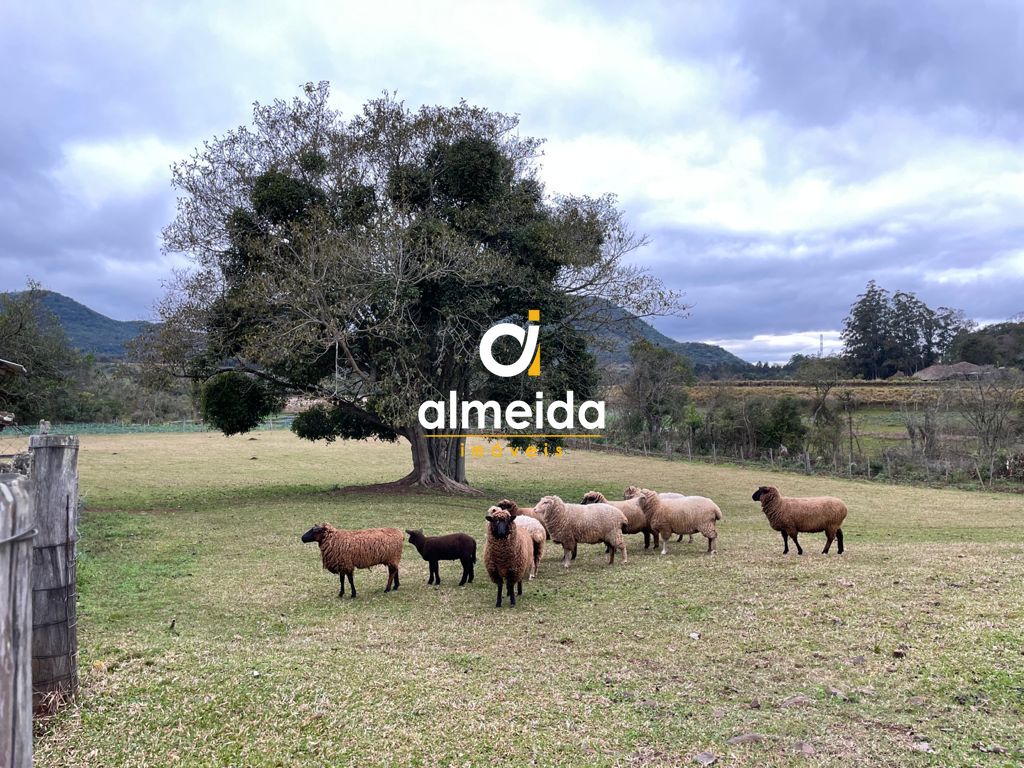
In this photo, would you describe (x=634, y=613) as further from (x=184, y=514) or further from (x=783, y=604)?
(x=184, y=514)

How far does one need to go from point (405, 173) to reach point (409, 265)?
160 inches

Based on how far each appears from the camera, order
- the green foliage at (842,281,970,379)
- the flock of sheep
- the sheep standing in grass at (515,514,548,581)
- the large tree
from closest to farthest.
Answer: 1. the flock of sheep
2. the sheep standing in grass at (515,514,548,581)
3. the large tree
4. the green foliage at (842,281,970,379)

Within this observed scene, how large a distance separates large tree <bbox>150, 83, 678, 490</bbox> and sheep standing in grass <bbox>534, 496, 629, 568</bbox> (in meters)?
10.2

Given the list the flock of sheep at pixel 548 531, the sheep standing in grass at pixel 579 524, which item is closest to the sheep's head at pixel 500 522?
the flock of sheep at pixel 548 531

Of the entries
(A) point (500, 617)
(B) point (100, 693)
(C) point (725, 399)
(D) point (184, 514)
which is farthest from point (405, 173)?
(C) point (725, 399)

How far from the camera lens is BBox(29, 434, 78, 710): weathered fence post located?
4.91 meters

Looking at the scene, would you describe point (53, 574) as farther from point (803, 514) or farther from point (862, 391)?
point (862, 391)

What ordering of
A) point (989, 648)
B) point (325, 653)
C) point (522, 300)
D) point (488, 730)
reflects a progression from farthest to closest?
point (522, 300)
point (325, 653)
point (989, 648)
point (488, 730)

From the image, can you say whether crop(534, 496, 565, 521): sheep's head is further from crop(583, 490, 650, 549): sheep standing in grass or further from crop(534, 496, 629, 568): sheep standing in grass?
crop(583, 490, 650, 549): sheep standing in grass

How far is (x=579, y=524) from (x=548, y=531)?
64cm

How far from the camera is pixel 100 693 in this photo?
210 inches

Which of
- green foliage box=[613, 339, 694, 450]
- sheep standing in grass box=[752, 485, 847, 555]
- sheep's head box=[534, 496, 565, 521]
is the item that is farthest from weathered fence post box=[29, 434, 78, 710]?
green foliage box=[613, 339, 694, 450]

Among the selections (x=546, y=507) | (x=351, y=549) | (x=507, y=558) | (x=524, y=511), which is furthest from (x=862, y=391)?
(x=351, y=549)

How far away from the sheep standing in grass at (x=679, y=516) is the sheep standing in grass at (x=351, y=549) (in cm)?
505
